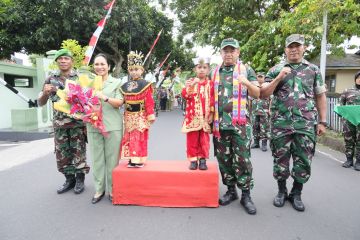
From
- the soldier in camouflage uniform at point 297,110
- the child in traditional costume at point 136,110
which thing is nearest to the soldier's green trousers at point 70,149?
the child in traditional costume at point 136,110

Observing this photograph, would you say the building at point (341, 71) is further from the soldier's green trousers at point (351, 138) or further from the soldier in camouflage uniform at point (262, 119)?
the soldier's green trousers at point (351, 138)

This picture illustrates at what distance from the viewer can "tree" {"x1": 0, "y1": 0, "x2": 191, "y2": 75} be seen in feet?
47.0

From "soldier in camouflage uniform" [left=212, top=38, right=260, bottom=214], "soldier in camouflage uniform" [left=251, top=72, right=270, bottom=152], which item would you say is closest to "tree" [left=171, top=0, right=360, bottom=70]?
"soldier in camouflage uniform" [left=251, top=72, right=270, bottom=152]

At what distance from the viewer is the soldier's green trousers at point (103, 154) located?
3.65 meters

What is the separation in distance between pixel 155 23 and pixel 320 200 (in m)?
17.2

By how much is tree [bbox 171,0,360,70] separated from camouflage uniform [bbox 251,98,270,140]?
238cm

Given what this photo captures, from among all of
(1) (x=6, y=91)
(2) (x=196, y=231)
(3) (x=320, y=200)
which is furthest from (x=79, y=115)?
(1) (x=6, y=91)

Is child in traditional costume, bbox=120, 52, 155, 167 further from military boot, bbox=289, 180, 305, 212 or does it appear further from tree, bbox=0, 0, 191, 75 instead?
tree, bbox=0, 0, 191, 75

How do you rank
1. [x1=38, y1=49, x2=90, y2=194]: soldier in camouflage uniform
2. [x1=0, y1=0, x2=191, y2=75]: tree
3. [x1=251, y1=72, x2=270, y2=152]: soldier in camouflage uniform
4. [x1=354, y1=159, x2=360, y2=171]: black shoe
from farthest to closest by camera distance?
[x1=0, y1=0, x2=191, y2=75]: tree < [x1=251, y1=72, x2=270, y2=152]: soldier in camouflage uniform < [x1=354, y1=159, x2=360, y2=171]: black shoe < [x1=38, y1=49, x2=90, y2=194]: soldier in camouflage uniform

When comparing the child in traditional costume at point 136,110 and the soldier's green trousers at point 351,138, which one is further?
the soldier's green trousers at point 351,138

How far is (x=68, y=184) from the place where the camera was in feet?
13.6

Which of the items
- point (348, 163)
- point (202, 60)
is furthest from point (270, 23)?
point (202, 60)

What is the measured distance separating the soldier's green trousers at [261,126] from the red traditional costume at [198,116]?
3.73 m

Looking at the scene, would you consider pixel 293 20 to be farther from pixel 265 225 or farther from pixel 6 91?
pixel 6 91
